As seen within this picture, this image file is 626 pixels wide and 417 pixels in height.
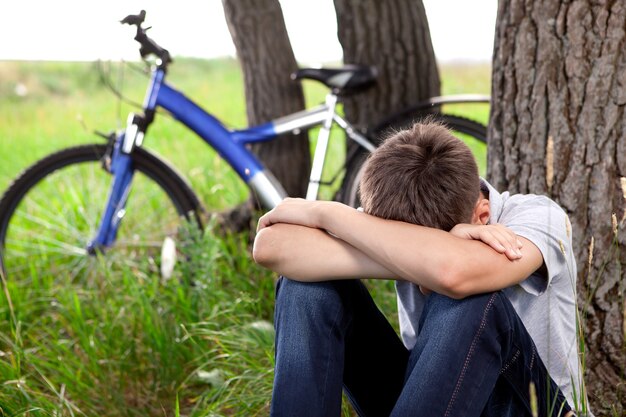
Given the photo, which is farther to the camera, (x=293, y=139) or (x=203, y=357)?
(x=293, y=139)

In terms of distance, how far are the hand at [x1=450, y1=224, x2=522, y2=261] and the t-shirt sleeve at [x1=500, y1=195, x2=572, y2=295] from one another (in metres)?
0.04

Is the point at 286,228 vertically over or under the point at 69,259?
over

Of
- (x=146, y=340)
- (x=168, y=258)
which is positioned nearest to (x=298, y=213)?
(x=146, y=340)

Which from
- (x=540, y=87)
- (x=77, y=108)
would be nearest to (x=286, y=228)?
(x=540, y=87)

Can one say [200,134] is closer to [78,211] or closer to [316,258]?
[78,211]

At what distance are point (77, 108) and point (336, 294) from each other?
898cm

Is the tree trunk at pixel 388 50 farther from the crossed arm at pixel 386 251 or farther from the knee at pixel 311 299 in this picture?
the knee at pixel 311 299

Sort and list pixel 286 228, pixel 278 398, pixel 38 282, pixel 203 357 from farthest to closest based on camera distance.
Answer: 1. pixel 38 282
2. pixel 203 357
3. pixel 286 228
4. pixel 278 398

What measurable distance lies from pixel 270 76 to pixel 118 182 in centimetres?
87

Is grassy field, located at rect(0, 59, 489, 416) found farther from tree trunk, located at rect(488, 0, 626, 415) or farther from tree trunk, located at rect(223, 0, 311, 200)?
tree trunk, located at rect(488, 0, 626, 415)

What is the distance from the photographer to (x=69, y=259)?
12.9 ft

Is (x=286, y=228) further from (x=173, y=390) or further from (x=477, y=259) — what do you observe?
(x=173, y=390)

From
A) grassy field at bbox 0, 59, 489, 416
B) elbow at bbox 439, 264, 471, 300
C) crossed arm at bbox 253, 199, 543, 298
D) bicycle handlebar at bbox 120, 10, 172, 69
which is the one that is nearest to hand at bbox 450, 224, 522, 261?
crossed arm at bbox 253, 199, 543, 298

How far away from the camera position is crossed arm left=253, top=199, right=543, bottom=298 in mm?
1704
